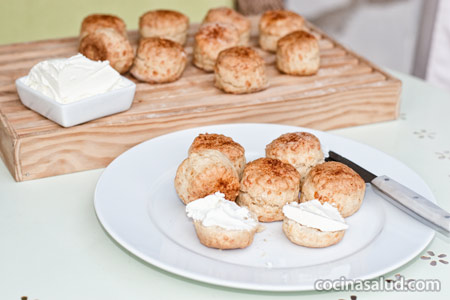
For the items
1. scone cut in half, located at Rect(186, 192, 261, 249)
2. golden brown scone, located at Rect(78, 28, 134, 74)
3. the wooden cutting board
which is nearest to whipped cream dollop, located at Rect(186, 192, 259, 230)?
scone cut in half, located at Rect(186, 192, 261, 249)

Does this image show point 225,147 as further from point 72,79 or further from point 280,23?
point 280,23

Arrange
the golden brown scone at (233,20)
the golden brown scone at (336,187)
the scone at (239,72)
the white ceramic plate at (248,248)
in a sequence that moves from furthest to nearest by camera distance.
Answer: the golden brown scone at (233,20)
the scone at (239,72)
the golden brown scone at (336,187)
the white ceramic plate at (248,248)

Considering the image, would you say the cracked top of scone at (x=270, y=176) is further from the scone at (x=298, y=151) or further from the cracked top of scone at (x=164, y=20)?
the cracked top of scone at (x=164, y=20)

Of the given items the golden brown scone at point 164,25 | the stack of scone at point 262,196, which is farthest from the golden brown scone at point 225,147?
the golden brown scone at point 164,25

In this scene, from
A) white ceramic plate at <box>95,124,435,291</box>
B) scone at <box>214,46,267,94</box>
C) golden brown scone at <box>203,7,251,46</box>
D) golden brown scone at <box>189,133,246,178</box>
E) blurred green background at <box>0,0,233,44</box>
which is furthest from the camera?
A: blurred green background at <box>0,0,233,44</box>

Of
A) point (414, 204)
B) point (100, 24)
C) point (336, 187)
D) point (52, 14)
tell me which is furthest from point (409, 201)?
point (52, 14)

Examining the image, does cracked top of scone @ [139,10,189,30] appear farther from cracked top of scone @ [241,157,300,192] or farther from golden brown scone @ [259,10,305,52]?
cracked top of scone @ [241,157,300,192]
